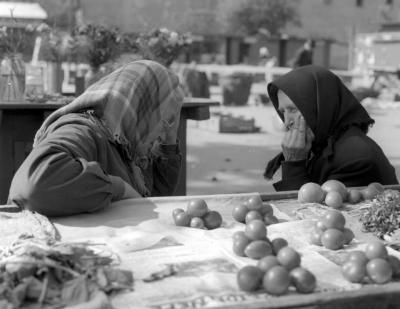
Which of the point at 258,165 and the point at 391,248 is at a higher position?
the point at 391,248

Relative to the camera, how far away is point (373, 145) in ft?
10.9

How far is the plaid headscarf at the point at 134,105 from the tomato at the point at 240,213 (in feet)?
2.35

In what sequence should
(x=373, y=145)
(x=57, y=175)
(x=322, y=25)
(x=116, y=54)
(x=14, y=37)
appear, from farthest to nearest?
(x=322, y=25)
(x=116, y=54)
(x=14, y=37)
(x=373, y=145)
(x=57, y=175)

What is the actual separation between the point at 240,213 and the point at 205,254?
1.40 feet

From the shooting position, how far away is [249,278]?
5.39 ft

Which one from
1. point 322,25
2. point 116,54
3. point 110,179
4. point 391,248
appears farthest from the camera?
point 322,25

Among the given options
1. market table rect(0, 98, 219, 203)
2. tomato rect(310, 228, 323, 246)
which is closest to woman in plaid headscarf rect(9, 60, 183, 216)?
tomato rect(310, 228, 323, 246)

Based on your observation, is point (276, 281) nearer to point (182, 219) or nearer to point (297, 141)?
point (182, 219)

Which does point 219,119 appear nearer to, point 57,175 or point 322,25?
point 57,175

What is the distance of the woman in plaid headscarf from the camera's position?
2.19 metres

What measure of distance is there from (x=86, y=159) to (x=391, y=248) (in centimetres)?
116

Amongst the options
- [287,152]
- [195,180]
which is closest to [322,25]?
[195,180]

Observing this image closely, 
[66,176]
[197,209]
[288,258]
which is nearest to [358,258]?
[288,258]

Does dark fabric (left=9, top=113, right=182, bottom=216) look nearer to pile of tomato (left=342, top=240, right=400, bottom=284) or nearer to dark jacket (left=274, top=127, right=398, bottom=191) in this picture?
pile of tomato (left=342, top=240, right=400, bottom=284)
